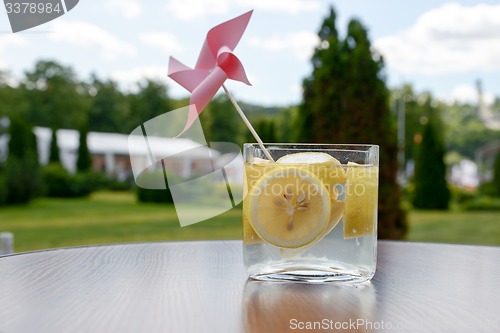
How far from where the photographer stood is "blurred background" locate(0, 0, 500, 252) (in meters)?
4.32

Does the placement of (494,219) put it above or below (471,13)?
below

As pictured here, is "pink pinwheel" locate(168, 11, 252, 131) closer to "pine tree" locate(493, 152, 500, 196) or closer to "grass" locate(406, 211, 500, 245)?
"grass" locate(406, 211, 500, 245)

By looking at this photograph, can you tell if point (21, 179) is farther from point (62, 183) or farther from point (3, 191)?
point (62, 183)

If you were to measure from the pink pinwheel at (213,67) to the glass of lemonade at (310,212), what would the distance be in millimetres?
97

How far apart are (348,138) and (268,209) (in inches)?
139

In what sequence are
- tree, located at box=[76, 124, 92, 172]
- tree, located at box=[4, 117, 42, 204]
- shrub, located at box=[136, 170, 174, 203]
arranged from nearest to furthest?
tree, located at box=[4, 117, 42, 204] → shrub, located at box=[136, 170, 174, 203] → tree, located at box=[76, 124, 92, 172]

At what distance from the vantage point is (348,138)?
4.22 m

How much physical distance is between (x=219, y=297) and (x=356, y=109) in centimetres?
373

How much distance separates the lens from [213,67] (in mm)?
826

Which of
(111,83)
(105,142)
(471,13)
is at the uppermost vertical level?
(471,13)

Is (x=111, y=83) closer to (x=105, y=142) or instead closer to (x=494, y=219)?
(x=105, y=142)

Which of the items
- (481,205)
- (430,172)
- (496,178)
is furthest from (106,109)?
Result: (481,205)

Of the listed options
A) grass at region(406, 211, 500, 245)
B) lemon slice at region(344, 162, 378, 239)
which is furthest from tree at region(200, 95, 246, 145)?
lemon slice at region(344, 162, 378, 239)

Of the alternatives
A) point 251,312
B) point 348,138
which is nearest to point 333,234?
point 251,312
